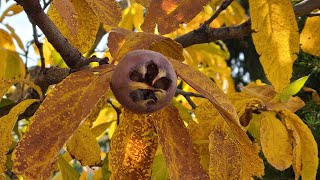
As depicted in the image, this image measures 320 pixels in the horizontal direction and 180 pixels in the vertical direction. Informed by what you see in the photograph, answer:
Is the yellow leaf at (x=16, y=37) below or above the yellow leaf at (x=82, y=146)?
below

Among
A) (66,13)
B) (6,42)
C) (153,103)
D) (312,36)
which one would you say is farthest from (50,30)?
(6,42)

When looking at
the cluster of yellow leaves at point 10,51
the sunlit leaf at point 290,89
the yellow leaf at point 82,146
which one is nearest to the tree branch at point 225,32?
the sunlit leaf at point 290,89

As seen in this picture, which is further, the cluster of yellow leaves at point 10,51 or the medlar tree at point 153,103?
the cluster of yellow leaves at point 10,51

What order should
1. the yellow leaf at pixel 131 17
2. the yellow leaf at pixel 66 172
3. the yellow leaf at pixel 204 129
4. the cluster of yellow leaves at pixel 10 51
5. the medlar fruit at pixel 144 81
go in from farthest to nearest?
the yellow leaf at pixel 131 17 < the cluster of yellow leaves at pixel 10 51 < the yellow leaf at pixel 66 172 < the yellow leaf at pixel 204 129 < the medlar fruit at pixel 144 81

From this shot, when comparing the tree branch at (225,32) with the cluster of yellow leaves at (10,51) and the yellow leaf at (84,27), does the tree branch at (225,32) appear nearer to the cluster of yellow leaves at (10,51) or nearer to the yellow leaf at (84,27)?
the yellow leaf at (84,27)

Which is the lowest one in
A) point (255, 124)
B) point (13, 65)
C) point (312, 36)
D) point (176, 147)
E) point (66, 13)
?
point (13, 65)

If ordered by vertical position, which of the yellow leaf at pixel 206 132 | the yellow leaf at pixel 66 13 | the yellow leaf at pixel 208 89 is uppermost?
the yellow leaf at pixel 66 13

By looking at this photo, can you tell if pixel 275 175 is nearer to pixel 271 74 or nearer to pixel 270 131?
pixel 270 131

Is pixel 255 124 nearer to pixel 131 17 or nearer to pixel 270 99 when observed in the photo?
pixel 270 99
